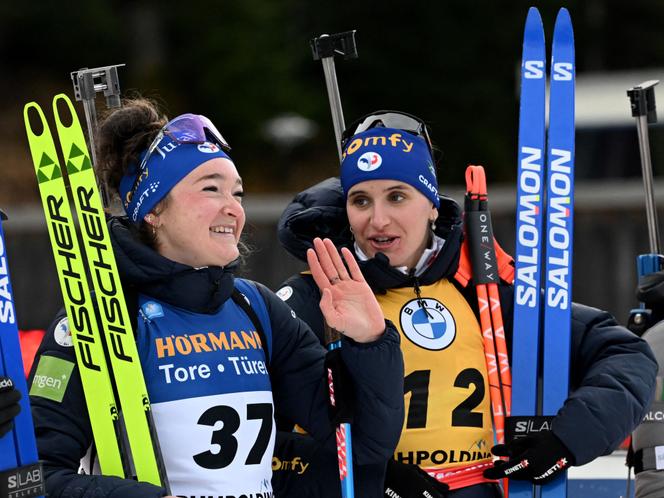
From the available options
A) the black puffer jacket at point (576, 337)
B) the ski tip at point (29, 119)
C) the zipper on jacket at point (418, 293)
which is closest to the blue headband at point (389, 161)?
the black puffer jacket at point (576, 337)

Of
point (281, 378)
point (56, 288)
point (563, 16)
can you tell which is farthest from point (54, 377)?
point (56, 288)

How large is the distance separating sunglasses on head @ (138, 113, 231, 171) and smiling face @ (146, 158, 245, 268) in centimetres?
8

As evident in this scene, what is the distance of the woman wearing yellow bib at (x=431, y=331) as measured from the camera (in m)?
3.39

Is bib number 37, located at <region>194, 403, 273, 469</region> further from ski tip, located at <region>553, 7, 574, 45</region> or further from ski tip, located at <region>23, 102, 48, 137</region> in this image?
ski tip, located at <region>553, 7, 574, 45</region>

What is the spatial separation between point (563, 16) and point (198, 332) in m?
1.65

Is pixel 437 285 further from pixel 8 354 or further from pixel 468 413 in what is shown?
pixel 8 354

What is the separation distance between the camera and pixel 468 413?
138 inches

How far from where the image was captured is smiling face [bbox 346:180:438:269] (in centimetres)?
354

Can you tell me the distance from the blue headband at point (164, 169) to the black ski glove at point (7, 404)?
1.95 feet

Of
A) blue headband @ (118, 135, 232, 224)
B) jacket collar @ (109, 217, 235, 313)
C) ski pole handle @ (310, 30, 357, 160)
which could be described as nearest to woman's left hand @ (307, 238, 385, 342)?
jacket collar @ (109, 217, 235, 313)

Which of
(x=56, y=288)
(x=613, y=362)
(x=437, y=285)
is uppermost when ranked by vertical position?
(x=437, y=285)

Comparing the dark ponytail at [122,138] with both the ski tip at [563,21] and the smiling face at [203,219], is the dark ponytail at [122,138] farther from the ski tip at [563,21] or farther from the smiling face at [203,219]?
the ski tip at [563,21]

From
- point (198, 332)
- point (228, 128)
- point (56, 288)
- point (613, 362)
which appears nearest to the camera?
point (198, 332)

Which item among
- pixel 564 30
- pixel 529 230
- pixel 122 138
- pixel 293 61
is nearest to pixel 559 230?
pixel 529 230
